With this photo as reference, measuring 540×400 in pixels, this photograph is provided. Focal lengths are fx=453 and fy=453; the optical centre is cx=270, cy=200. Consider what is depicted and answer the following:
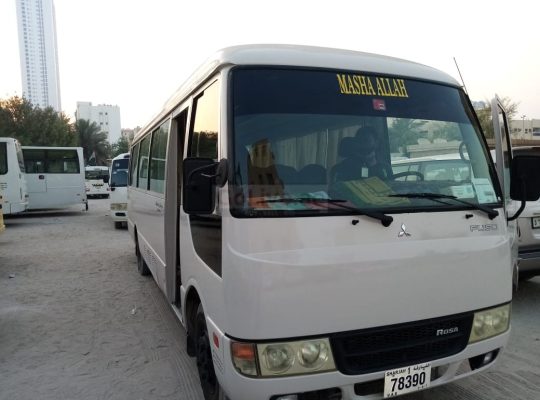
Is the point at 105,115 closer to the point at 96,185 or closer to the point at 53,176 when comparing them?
the point at 96,185

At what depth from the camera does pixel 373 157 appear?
9.58 ft

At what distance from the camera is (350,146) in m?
2.89

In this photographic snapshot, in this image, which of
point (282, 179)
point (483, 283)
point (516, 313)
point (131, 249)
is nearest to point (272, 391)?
point (282, 179)

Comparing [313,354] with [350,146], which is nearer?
[313,354]

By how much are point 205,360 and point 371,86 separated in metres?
2.22

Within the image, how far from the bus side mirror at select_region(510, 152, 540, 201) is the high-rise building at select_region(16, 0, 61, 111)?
7410 centimetres

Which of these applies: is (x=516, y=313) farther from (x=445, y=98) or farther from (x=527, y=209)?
(x=445, y=98)

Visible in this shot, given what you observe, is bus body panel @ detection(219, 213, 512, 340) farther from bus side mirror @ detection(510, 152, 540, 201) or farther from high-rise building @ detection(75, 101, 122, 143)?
high-rise building @ detection(75, 101, 122, 143)

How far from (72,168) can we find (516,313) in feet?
58.8

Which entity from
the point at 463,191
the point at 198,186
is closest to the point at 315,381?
the point at 198,186

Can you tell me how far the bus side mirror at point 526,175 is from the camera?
3.18m

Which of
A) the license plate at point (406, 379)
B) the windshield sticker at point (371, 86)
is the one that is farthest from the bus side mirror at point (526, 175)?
the license plate at point (406, 379)

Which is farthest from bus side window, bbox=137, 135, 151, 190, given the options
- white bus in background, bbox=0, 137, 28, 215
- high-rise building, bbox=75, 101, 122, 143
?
high-rise building, bbox=75, 101, 122, 143

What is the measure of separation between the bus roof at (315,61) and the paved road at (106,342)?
7.97 feet
